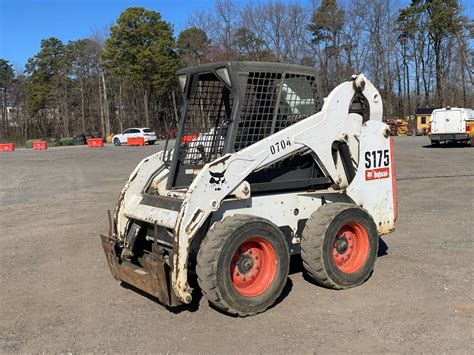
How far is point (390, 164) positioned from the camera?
5.89 m

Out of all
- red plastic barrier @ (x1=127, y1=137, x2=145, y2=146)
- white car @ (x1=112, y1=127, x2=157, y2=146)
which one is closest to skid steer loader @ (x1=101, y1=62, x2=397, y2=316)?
red plastic barrier @ (x1=127, y1=137, x2=145, y2=146)

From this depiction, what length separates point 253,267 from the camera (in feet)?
15.4

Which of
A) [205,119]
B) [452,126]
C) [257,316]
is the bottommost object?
[257,316]

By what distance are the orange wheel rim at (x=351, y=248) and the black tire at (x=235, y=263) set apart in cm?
78

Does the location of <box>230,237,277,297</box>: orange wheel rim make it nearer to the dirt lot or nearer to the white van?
the dirt lot


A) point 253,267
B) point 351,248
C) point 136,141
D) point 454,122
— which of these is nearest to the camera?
point 253,267

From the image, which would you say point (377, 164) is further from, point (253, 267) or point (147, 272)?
point (147, 272)

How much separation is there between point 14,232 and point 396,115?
62433mm

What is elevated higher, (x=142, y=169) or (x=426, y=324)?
(x=142, y=169)

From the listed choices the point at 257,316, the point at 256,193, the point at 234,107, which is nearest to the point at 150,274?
the point at 257,316

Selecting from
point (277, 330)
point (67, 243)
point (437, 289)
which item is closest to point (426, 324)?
point (437, 289)

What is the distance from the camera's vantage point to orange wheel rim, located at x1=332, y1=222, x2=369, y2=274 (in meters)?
5.27

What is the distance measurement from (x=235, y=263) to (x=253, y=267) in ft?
0.68

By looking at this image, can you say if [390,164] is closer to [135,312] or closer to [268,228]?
[268,228]
